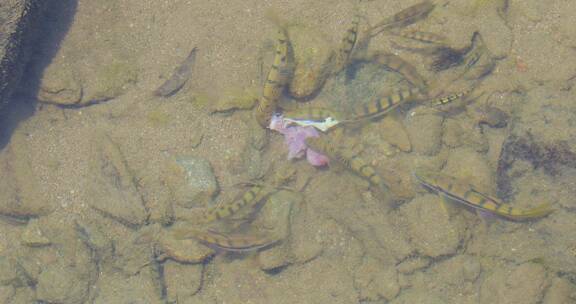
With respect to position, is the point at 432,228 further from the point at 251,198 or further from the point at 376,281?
the point at 251,198

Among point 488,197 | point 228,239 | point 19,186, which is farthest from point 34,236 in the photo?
point 488,197

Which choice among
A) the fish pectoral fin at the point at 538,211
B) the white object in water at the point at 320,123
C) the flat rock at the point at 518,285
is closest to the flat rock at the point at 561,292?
the flat rock at the point at 518,285

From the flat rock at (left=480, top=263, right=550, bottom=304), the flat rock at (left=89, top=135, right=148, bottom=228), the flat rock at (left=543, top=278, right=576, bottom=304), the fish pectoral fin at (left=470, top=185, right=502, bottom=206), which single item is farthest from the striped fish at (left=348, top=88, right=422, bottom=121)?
the flat rock at (left=89, top=135, right=148, bottom=228)

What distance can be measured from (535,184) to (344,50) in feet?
10.7

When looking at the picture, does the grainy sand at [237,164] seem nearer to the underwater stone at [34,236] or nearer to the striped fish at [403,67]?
the underwater stone at [34,236]

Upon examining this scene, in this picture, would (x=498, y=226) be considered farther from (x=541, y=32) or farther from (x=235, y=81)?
(x=235, y=81)

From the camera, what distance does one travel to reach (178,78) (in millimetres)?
6355

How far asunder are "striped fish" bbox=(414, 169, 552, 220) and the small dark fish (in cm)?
383

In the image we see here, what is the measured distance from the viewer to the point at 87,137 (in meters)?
6.30

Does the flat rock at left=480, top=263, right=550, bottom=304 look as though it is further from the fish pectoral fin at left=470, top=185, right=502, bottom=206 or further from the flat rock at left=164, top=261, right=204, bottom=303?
the flat rock at left=164, top=261, right=204, bottom=303

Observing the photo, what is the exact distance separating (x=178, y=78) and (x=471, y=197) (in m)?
4.63

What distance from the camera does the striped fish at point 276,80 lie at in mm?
5660

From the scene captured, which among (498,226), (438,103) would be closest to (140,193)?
(438,103)

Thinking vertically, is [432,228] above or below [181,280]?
above
